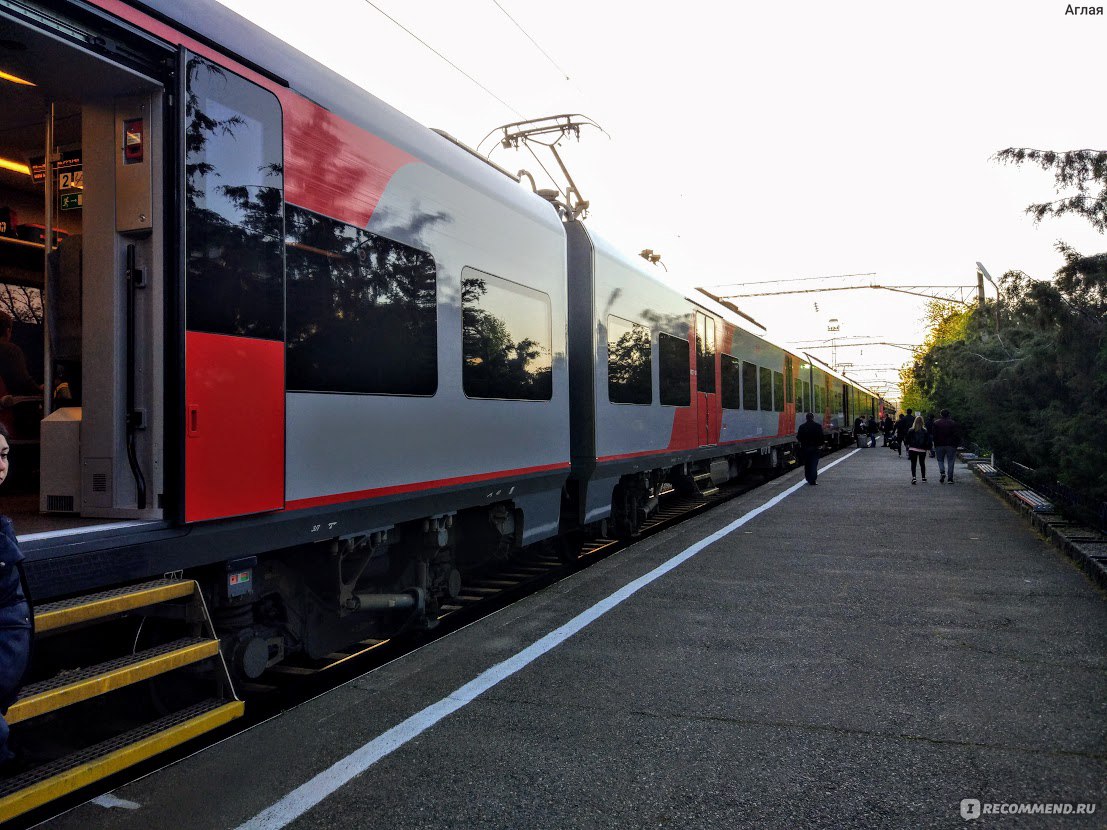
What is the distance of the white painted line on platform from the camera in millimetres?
3189

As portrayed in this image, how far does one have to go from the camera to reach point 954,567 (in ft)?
25.8

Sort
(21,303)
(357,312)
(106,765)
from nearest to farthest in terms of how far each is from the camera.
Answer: (106,765) < (357,312) < (21,303)

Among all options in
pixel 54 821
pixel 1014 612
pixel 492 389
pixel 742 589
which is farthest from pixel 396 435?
pixel 1014 612

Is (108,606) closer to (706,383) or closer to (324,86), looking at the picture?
(324,86)

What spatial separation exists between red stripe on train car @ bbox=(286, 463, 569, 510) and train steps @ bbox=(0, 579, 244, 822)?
78 centimetres

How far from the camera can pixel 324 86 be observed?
4.50 m

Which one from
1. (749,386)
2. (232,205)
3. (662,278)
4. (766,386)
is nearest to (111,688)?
(232,205)

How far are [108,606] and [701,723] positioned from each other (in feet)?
8.46

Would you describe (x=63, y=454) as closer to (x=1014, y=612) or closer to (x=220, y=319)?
(x=220, y=319)

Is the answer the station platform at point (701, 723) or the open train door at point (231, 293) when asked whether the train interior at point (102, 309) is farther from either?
the station platform at point (701, 723)

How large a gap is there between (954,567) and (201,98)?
7.18 meters

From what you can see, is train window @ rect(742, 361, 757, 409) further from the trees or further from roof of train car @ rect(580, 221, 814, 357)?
the trees

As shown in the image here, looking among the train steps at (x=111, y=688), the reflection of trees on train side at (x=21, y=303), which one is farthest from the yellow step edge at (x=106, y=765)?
the reflection of trees on train side at (x=21, y=303)

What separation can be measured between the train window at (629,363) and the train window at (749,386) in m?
5.99
